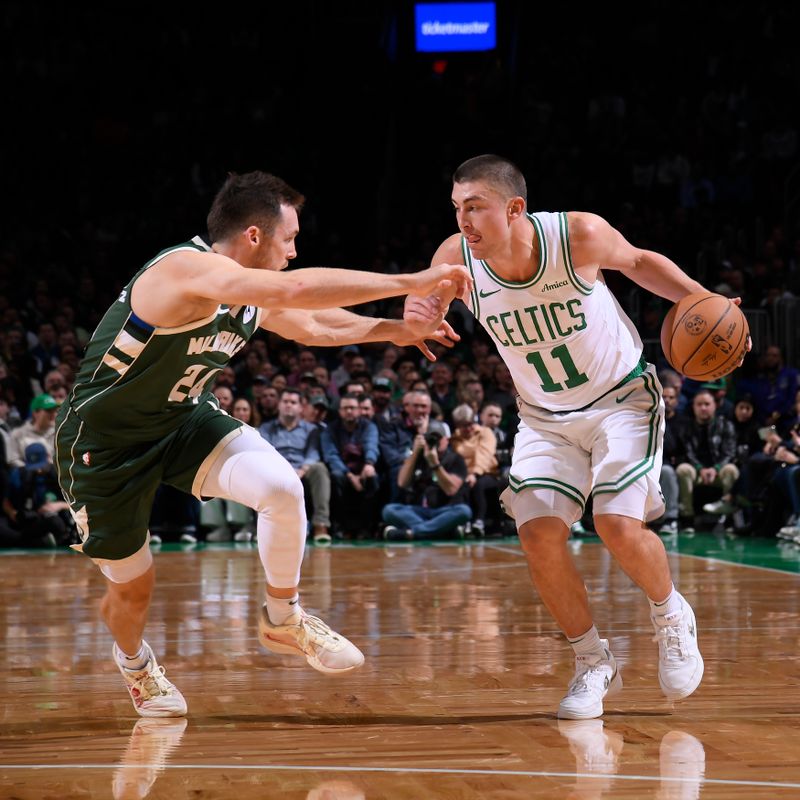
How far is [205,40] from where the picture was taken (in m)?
18.9

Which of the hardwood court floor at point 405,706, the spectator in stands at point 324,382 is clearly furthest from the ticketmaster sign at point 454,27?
the hardwood court floor at point 405,706

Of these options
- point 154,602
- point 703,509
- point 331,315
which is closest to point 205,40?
point 703,509

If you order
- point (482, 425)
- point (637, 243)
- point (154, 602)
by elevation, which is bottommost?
point (154, 602)

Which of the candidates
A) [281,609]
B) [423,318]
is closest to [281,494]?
[281,609]

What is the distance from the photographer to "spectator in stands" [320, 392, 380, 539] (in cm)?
1182

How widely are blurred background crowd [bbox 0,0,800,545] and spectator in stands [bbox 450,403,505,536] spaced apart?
729 mm

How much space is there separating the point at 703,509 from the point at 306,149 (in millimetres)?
8862

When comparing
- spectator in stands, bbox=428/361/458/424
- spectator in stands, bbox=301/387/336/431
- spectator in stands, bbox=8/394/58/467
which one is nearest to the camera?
spectator in stands, bbox=8/394/58/467

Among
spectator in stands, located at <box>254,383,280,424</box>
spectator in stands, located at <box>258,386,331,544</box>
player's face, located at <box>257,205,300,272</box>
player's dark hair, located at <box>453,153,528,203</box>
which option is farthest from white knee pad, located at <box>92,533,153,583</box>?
spectator in stands, located at <box>254,383,280,424</box>

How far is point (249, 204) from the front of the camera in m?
4.34

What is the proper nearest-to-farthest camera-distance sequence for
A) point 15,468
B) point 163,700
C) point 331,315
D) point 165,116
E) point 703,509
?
point 163,700
point 331,315
point 15,468
point 703,509
point 165,116

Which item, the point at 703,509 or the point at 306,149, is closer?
the point at 703,509

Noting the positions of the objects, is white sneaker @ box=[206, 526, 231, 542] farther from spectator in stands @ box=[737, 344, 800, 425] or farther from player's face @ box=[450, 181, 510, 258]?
player's face @ box=[450, 181, 510, 258]

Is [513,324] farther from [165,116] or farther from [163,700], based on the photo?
[165,116]
